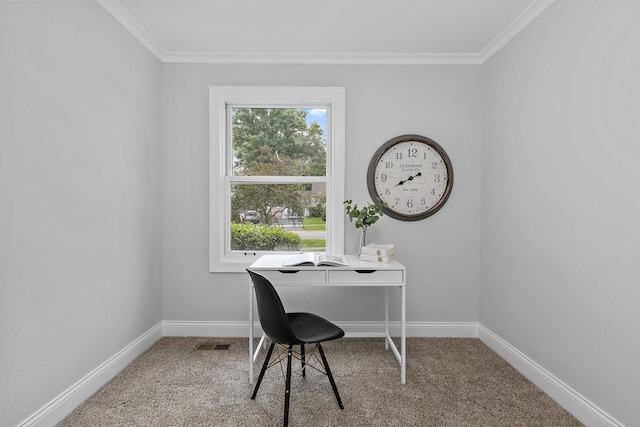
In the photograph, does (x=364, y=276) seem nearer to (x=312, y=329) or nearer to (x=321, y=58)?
(x=312, y=329)

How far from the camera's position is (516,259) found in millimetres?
2535

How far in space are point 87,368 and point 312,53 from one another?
2.79 meters

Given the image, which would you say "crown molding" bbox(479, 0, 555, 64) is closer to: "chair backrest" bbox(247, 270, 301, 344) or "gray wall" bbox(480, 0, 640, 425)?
"gray wall" bbox(480, 0, 640, 425)

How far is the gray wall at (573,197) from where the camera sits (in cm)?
166

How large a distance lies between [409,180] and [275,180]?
3.86 ft

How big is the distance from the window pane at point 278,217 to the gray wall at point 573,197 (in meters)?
1.50

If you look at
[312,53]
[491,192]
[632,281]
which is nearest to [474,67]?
[491,192]

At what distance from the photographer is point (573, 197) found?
1.98 metres

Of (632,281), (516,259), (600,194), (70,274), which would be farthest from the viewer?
(516,259)

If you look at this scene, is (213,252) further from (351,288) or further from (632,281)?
(632,281)

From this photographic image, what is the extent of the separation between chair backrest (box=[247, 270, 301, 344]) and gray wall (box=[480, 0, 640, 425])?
1575 millimetres

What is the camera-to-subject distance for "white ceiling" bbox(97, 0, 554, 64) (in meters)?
2.28

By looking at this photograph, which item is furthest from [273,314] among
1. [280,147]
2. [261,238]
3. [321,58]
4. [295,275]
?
[321,58]

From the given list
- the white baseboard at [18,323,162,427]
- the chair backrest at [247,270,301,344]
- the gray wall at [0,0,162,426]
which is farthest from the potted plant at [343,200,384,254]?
the white baseboard at [18,323,162,427]
